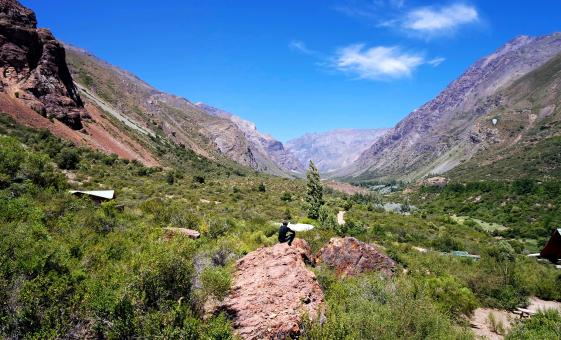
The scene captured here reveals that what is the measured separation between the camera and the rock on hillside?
11.4 metres

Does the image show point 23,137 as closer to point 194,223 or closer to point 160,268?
point 194,223

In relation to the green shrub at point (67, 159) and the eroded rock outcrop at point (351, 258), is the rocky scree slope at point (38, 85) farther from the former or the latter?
the eroded rock outcrop at point (351, 258)

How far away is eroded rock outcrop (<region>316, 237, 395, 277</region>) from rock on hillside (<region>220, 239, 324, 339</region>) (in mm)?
6871


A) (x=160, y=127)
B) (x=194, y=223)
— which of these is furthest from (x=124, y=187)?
(x=160, y=127)

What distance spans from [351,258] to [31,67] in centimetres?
6192

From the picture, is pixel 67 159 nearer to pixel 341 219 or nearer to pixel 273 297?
pixel 341 219

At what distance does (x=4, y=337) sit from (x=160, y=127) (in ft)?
418

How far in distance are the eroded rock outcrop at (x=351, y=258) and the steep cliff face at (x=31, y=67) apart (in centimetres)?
5336

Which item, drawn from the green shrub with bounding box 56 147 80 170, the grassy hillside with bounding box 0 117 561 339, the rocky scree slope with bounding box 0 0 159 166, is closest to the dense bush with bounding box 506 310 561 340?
the grassy hillside with bounding box 0 117 561 339

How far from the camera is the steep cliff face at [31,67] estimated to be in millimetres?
58031

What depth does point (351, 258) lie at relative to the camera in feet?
71.8

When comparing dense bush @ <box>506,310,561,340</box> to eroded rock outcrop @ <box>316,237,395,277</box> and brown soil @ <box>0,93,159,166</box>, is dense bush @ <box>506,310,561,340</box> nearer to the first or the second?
eroded rock outcrop @ <box>316,237,395,277</box>

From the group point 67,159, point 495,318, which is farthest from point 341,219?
point 67,159

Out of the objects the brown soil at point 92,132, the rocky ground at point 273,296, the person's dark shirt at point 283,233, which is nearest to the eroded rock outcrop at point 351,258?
the person's dark shirt at point 283,233
